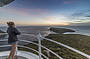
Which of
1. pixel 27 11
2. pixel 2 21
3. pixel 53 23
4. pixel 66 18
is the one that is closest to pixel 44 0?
pixel 27 11

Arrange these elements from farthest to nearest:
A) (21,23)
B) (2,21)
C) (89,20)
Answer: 1. (89,20)
2. (21,23)
3. (2,21)

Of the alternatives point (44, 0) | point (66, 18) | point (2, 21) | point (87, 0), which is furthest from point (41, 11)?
point (87, 0)

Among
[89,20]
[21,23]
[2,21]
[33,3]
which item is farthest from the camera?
[89,20]

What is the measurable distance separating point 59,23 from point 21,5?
2863 mm

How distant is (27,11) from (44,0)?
1.25m

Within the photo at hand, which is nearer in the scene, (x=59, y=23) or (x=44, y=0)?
(x=44, y=0)

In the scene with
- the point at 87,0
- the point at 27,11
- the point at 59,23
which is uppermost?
the point at 87,0

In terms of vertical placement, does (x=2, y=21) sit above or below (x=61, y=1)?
below

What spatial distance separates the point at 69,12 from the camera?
7465 mm

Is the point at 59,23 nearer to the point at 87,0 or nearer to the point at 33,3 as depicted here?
the point at 33,3

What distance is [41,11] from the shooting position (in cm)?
656

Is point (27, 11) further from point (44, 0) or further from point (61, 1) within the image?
point (61, 1)

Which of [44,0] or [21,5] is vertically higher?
[44,0]

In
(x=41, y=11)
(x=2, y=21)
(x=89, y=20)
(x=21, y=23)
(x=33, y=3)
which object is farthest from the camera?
(x=89, y=20)
